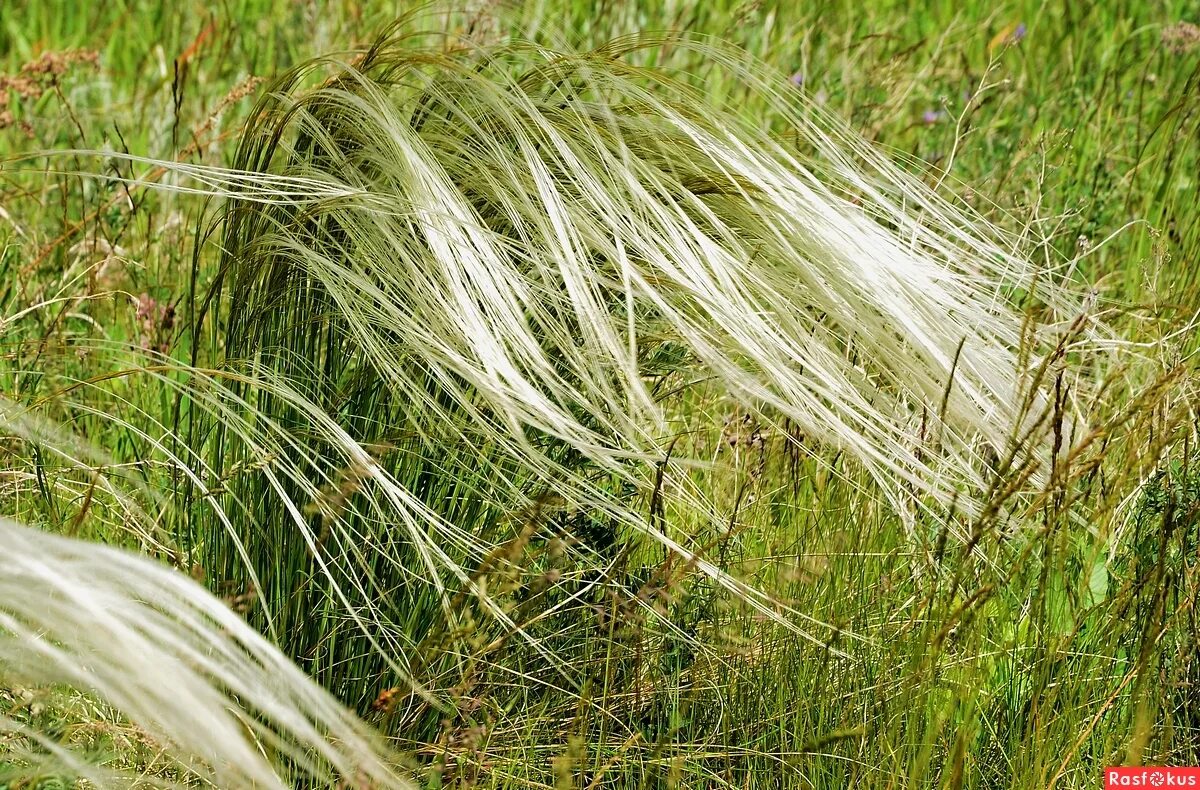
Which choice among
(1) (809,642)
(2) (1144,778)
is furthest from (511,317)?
(2) (1144,778)

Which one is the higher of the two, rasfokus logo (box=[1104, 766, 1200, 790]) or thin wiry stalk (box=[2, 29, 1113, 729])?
thin wiry stalk (box=[2, 29, 1113, 729])

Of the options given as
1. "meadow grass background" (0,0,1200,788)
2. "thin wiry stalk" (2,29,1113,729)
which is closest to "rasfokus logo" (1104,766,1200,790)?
"meadow grass background" (0,0,1200,788)

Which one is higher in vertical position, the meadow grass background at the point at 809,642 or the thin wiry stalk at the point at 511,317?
the thin wiry stalk at the point at 511,317

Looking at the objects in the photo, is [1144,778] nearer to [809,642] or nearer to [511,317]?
[809,642]

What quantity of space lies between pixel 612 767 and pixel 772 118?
2.17 meters

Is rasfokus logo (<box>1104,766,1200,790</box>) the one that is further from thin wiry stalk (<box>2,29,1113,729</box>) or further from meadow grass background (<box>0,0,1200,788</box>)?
thin wiry stalk (<box>2,29,1113,729</box>)

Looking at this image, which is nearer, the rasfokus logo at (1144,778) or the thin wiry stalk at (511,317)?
the thin wiry stalk at (511,317)

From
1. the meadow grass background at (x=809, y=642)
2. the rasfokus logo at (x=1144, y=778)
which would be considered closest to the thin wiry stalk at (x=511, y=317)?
the meadow grass background at (x=809, y=642)

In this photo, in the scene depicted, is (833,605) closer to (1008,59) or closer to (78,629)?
(78,629)

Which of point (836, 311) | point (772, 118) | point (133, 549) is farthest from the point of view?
point (772, 118)

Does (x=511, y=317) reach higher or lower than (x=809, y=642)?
higher

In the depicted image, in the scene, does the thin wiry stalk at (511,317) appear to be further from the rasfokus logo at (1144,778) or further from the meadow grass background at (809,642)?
the rasfokus logo at (1144,778)

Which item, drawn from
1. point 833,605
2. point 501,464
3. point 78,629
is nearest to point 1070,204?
point 833,605

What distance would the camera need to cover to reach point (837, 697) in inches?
57.9
